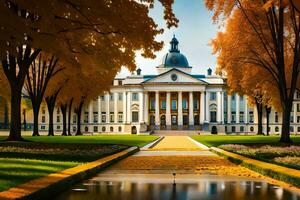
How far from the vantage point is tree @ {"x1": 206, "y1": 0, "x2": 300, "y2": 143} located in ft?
104

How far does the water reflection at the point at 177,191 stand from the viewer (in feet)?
32.3

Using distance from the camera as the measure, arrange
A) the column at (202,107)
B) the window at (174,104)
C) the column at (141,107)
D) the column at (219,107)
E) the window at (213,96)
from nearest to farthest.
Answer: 1. the column at (202,107)
2. the column at (219,107)
3. the column at (141,107)
4. the window at (213,96)
5. the window at (174,104)

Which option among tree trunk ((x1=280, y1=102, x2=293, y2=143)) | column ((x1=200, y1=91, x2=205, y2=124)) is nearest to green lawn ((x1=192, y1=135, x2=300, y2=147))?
tree trunk ((x1=280, y1=102, x2=293, y2=143))

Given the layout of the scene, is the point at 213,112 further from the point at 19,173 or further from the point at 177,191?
the point at 177,191

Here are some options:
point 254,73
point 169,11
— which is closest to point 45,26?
point 169,11

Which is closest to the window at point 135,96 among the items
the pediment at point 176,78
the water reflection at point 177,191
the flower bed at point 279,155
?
the pediment at point 176,78

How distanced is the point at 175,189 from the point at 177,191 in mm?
330

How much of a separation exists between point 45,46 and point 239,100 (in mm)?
108934

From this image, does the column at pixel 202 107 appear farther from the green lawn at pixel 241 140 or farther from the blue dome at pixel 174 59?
the green lawn at pixel 241 140

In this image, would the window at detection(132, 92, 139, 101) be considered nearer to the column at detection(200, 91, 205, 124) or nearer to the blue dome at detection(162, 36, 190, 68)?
the blue dome at detection(162, 36, 190, 68)

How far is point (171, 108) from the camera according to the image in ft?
406

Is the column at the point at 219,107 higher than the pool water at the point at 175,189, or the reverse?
the column at the point at 219,107

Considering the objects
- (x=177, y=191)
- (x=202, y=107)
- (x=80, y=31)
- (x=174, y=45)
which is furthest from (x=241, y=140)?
(x=174, y=45)

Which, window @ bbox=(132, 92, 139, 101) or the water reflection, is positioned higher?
window @ bbox=(132, 92, 139, 101)
